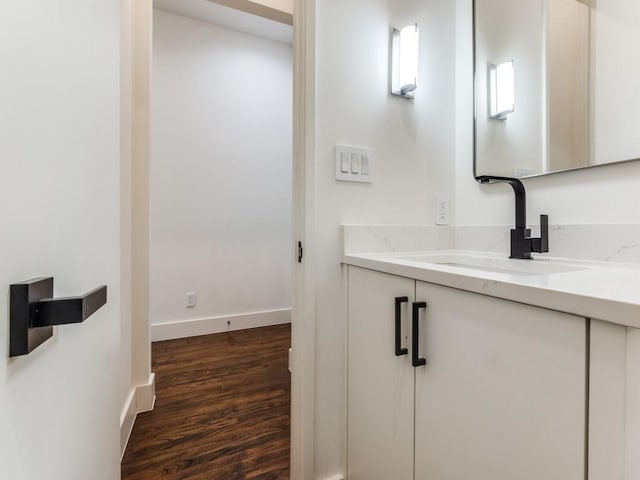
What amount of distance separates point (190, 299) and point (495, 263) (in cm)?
258

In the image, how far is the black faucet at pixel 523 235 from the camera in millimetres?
1094

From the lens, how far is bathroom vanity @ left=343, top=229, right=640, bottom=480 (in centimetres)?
47

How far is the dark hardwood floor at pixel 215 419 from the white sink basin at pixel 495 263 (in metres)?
1.07

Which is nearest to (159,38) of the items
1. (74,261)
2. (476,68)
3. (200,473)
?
(476,68)

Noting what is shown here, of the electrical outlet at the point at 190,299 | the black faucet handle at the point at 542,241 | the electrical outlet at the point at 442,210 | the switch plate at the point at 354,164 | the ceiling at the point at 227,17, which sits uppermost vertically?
the ceiling at the point at 227,17

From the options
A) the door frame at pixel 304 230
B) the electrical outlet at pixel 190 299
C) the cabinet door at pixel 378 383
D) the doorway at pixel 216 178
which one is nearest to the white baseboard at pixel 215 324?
the doorway at pixel 216 178

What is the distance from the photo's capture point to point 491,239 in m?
1.32

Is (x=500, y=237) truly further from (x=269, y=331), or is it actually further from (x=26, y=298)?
(x=269, y=331)

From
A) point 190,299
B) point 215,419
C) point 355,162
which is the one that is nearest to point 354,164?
point 355,162

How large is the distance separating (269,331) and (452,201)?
2230mm

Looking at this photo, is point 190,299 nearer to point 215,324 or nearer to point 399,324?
point 215,324

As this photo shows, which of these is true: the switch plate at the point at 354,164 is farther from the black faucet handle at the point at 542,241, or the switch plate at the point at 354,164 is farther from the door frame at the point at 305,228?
the black faucet handle at the point at 542,241

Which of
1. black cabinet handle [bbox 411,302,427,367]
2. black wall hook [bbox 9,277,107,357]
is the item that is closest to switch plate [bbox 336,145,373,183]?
black cabinet handle [bbox 411,302,427,367]

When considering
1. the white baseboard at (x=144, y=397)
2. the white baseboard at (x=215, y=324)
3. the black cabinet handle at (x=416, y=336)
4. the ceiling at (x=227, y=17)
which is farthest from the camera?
the white baseboard at (x=215, y=324)
